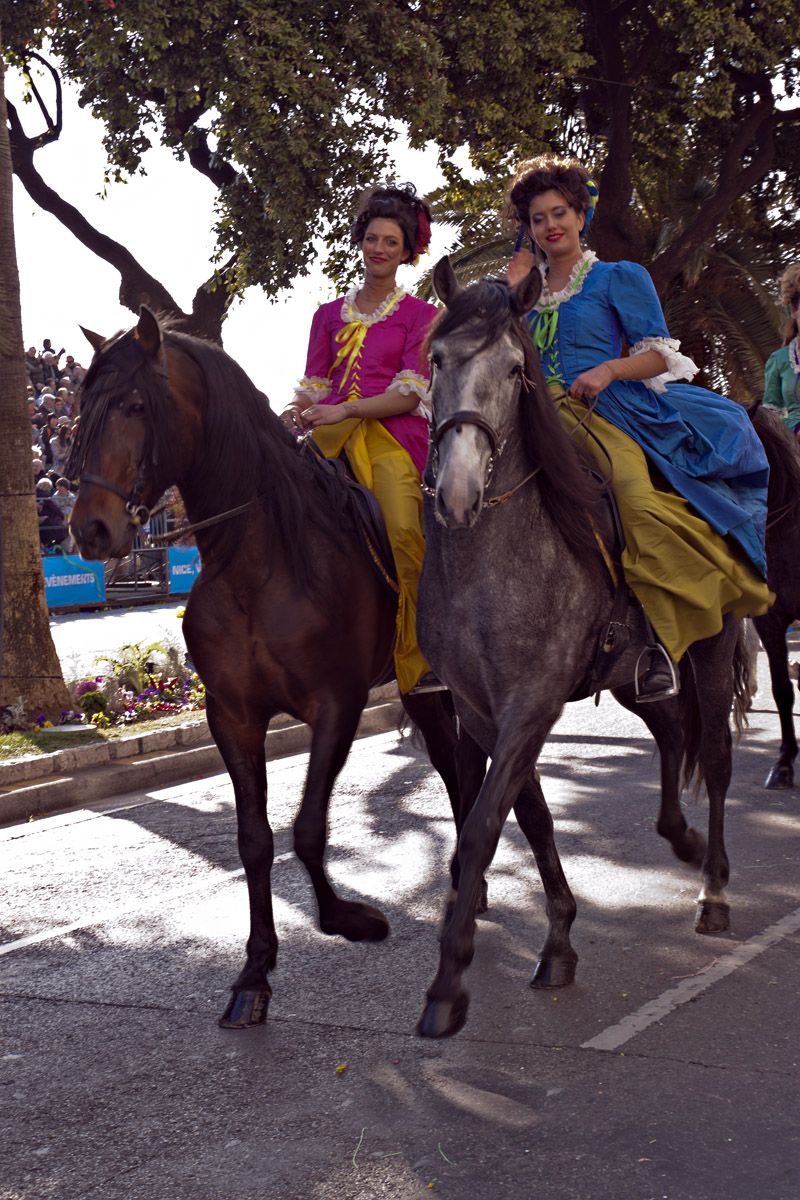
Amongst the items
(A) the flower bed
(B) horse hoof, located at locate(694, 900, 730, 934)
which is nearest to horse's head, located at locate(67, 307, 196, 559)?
(B) horse hoof, located at locate(694, 900, 730, 934)

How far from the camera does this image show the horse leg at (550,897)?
5.21m

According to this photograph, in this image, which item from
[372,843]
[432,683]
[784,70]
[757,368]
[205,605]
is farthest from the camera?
[757,368]

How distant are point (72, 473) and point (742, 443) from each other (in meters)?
2.88

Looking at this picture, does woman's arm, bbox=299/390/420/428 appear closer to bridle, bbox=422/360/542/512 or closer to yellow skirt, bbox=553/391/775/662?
yellow skirt, bbox=553/391/775/662

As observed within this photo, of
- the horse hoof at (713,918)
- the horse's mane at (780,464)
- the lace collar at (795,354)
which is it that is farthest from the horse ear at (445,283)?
the lace collar at (795,354)

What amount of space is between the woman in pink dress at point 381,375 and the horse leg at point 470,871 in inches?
49.6

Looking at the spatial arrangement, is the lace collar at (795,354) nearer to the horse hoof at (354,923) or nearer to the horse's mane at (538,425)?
the horse's mane at (538,425)

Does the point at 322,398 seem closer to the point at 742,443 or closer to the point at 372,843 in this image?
the point at 742,443

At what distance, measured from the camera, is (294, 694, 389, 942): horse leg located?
16.9 feet

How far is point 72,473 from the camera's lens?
4.87 meters

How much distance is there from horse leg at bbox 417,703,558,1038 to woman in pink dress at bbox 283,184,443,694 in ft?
4.14

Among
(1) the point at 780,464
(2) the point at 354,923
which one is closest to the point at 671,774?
(2) the point at 354,923

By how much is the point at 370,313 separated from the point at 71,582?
18291 mm

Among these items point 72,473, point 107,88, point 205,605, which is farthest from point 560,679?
point 107,88
